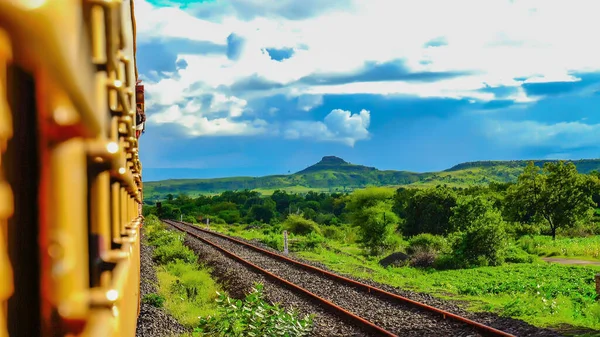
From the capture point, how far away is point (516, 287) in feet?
48.2

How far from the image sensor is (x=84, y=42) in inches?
47.3

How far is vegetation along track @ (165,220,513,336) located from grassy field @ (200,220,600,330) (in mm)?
1340

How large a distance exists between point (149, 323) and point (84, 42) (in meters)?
9.58

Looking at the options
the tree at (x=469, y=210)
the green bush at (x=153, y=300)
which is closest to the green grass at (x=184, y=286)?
the green bush at (x=153, y=300)

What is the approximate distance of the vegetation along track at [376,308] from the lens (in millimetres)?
10086

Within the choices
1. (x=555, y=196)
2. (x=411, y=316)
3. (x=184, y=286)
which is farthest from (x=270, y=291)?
(x=555, y=196)

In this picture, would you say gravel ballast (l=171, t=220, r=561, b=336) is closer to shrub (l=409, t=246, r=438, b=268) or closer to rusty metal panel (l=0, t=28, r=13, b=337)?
shrub (l=409, t=246, r=438, b=268)

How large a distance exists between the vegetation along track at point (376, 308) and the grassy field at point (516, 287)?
1.34 m

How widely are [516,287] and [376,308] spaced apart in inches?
178

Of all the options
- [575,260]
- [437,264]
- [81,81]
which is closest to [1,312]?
[81,81]

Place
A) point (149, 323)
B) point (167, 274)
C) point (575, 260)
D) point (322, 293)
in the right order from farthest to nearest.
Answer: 1. point (575, 260)
2. point (167, 274)
3. point (322, 293)
4. point (149, 323)

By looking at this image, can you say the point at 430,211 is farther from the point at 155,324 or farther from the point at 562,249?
the point at 155,324

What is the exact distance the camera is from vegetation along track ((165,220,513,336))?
397 inches

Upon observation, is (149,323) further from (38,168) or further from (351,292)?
(38,168)
